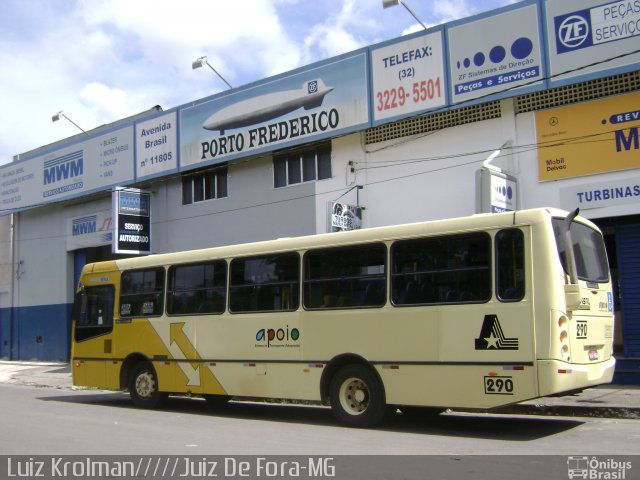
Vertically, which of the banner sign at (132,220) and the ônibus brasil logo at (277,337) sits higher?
the banner sign at (132,220)

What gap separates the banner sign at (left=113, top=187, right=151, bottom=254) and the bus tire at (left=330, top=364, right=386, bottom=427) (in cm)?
1420

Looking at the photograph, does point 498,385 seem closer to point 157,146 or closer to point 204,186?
point 204,186

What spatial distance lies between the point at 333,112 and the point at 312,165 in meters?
1.83

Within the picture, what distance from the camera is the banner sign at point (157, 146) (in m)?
22.8

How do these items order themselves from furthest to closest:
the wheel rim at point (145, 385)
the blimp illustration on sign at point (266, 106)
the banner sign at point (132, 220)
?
the banner sign at point (132, 220) < the blimp illustration on sign at point (266, 106) < the wheel rim at point (145, 385)

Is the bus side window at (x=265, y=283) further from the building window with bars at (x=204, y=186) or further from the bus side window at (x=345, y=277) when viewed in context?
the building window with bars at (x=204, y=186)

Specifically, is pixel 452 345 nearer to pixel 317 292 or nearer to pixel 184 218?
pixel 317 292

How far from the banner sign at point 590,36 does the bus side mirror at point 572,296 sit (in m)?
7.13

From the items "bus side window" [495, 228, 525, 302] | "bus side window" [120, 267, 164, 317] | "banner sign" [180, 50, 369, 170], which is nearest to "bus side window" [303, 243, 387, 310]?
"bus side window" [495, 228, 525, 302]

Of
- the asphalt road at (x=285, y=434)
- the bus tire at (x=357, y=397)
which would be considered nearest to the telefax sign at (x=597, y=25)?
the asphalt road at (x=285, y=434)

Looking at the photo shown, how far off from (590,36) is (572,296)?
7.92 meters

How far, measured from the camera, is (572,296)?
866 cm

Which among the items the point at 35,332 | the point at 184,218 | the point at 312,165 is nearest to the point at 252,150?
the point at 312,165

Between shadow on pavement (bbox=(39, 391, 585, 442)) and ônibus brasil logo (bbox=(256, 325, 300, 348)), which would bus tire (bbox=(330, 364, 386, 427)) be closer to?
shadow on pavement (bbox=(39, 391, 585, 442))
